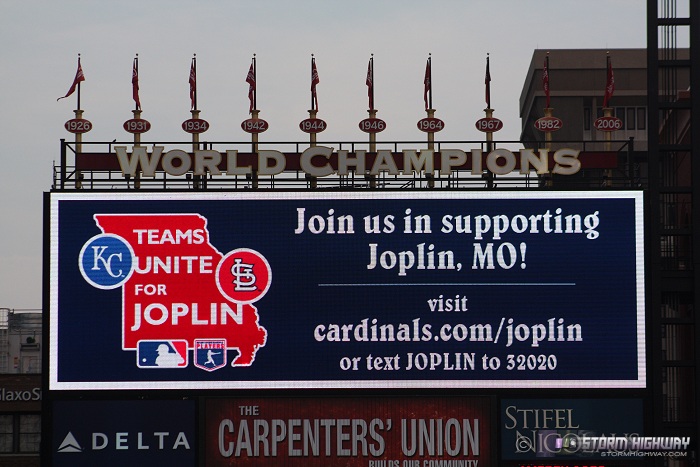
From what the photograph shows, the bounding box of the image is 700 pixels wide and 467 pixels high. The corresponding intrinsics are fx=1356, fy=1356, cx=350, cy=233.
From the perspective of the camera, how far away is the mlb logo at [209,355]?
34812mm

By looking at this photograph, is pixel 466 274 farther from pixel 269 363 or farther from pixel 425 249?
pixel 269 363

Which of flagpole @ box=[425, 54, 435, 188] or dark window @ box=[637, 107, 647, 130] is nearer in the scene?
flagpole @ box=[425, 54, 435, 188]

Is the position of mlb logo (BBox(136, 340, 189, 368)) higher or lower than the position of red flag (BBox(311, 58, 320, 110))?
lower

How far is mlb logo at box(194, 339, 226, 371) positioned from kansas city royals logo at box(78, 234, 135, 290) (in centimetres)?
Result: 264

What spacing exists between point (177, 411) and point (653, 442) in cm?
1215

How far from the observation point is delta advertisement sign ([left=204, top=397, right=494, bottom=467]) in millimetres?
34438

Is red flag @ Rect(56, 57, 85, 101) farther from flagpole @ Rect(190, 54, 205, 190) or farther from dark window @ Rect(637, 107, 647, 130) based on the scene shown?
dark window @ Rect(637, 107, 647, 130)

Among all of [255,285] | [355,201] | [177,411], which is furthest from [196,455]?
[355,201]

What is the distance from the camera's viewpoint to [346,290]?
35125 mm

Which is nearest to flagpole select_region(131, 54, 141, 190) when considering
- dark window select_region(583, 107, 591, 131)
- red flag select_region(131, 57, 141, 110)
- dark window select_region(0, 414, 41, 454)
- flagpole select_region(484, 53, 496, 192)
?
red flag select_region(131, 57, 141, 110)

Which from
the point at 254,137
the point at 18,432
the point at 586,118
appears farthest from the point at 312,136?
the point at 586,118

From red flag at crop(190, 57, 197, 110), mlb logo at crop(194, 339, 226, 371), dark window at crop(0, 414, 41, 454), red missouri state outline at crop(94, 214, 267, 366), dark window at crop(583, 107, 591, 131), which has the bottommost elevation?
dark window at crop(0, 414, 41, 454)

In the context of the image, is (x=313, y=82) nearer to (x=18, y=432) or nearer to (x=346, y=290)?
(x=346, y=290)

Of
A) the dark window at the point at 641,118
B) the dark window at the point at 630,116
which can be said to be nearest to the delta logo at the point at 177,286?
the dark window at the point at 641,118
